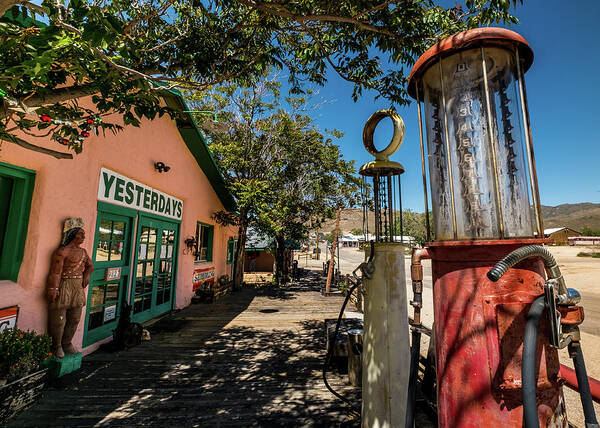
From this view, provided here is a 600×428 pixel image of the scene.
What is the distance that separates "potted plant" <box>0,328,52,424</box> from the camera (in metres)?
3.15

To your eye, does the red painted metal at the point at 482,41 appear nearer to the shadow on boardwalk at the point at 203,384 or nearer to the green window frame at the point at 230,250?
the shadow on boardwalk at the point at 203,384

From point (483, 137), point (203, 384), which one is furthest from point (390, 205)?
point (203, 384)


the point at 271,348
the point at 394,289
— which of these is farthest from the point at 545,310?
the point at 271,348

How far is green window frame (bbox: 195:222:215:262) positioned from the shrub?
21.8ft

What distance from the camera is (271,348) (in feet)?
18.9

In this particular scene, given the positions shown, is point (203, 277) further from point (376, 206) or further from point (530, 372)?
point (530, 372)

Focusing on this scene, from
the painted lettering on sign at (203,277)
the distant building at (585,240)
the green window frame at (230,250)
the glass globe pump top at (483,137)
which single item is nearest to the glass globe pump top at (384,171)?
the glass globe pump top at (483,137)

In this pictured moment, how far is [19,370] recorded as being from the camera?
330 centimetres

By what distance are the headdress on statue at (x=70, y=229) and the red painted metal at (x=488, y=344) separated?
17.4 feet

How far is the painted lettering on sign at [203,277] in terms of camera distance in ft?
32.4

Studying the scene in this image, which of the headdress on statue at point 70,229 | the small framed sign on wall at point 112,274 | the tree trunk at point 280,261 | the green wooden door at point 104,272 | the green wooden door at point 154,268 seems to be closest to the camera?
the headdress on statue at point 70,229

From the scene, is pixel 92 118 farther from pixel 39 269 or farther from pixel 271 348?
pixel 271 348

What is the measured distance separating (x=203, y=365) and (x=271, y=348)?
1466 mm

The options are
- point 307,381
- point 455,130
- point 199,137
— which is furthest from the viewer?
point 199,137
